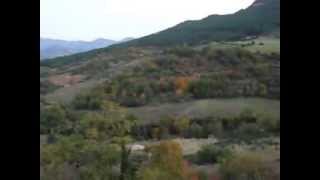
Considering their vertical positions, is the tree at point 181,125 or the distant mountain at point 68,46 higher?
the distant mountain at point 68,46

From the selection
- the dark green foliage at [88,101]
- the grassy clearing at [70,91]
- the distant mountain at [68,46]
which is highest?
the distant mountain at [68,46]

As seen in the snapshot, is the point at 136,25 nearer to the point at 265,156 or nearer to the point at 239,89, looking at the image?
the point at 239,89

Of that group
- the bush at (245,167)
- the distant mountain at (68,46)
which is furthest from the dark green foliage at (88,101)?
the bush at (245,167)

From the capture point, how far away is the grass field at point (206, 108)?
1142 millimetres

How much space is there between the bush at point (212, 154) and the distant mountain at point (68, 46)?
0.37 metres

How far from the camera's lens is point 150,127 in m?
1.15

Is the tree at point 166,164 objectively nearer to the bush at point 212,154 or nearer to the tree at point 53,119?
the bush at point 212,154

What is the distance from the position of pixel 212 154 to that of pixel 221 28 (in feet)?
1.08

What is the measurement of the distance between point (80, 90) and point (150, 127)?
8.2 inches

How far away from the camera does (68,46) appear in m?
1.20

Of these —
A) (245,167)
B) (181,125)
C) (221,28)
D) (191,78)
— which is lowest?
(245,167)

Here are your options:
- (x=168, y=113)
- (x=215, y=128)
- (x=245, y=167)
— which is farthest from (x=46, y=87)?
(x=245, y=167)

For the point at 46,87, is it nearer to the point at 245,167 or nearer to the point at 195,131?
the point at 195,131
